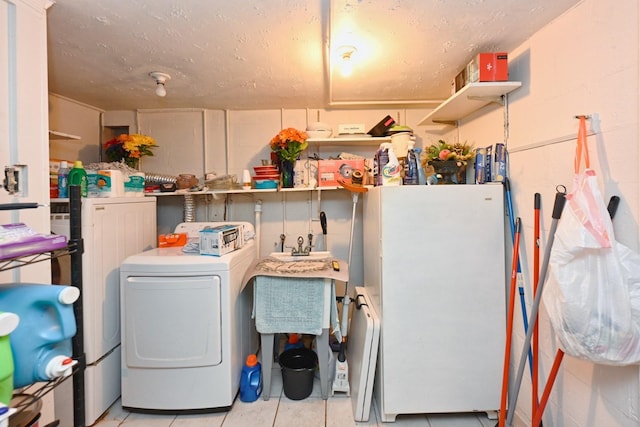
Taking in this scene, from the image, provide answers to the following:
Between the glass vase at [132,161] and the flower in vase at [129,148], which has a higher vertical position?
the flower in vase at [129,148]

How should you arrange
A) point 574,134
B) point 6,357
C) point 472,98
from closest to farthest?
point 6,357 < point 574,134 < point 472,98

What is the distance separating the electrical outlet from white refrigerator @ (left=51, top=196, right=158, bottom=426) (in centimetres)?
54

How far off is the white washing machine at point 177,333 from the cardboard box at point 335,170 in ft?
3.61

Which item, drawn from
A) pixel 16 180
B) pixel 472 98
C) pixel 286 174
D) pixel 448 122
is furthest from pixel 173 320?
pixel 448 122

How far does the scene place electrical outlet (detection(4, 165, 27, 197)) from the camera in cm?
121

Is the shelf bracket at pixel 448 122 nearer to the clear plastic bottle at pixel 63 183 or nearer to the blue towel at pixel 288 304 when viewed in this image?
the blue towel at pixel 288 304

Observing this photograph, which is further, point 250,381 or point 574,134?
point 250,381

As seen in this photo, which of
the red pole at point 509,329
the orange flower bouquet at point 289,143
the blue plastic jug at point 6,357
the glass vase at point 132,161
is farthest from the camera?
the glass vase at point 132,161

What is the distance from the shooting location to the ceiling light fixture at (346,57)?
174cm

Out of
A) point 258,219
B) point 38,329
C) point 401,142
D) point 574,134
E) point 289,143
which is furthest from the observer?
point 258,219

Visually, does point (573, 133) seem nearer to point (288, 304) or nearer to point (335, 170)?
point (335, 170)

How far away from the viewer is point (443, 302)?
181 cm

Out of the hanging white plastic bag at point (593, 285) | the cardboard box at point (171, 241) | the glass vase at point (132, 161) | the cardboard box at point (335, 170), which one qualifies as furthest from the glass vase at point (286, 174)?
the hanging white plastic bag at point (593, 285)

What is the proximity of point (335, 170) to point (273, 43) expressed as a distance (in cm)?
116
